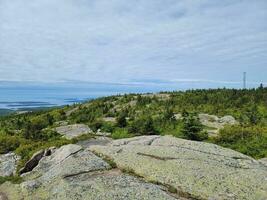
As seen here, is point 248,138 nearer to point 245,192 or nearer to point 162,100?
point 245,192

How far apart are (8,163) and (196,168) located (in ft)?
56.7

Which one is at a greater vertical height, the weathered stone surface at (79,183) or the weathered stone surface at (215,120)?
the weathered stone surface at (79,183)

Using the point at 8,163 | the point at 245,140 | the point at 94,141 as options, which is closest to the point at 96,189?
the point at 8,163

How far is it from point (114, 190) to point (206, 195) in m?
4.19

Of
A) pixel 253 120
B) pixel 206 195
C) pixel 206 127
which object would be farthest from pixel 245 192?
pixel 253 120

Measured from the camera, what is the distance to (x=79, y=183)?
16.5 metres

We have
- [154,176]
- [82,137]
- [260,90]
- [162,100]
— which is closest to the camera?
[154,176]

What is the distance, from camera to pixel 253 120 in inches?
1970

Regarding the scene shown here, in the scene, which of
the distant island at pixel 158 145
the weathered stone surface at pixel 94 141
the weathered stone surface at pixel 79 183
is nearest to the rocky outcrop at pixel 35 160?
the distant island at pixel 158 145

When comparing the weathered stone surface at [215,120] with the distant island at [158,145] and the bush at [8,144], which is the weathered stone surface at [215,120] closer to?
the distant island at [158,145]

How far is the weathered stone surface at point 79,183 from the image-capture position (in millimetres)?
15156

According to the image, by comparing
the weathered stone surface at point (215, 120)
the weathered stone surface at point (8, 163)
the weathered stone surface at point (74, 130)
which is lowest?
the weathered stone surface at point (8, 163)

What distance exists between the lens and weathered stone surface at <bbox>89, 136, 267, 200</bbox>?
51.4 ft

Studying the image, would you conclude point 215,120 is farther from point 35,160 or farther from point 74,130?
point 35,160
